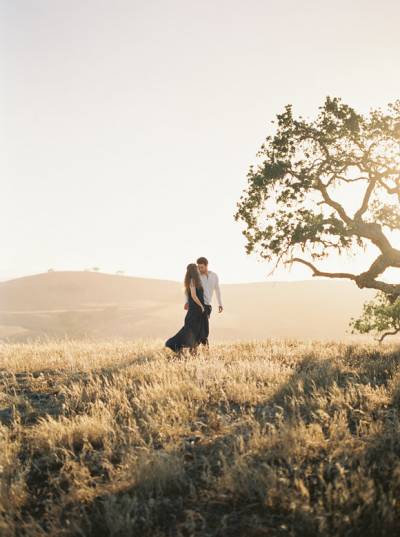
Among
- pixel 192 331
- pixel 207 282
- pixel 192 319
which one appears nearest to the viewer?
pixel 192 331

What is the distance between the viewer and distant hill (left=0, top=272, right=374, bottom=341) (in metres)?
78.6

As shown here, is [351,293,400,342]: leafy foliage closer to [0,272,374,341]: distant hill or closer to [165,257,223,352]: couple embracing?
[165,257,223,352]: couple embracing

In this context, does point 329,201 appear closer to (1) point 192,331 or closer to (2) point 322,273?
(2) point 322,273

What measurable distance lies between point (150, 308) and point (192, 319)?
85.2m

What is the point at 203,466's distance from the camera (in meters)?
4.50

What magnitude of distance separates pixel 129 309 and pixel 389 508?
9319cm

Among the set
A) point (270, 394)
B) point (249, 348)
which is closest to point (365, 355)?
point (249, 348)

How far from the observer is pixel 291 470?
4312 millimetres

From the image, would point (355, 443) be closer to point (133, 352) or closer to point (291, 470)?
point (291, 470)

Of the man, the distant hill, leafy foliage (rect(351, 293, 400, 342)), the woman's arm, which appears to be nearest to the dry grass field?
the woman's arm

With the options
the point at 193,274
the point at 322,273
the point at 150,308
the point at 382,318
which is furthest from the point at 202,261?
the point at 150,308

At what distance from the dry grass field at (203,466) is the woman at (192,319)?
14.3ft

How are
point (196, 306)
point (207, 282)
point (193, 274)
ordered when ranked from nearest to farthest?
1. point (193, 274)
2. point (196, 306)
3. point (207, 282)

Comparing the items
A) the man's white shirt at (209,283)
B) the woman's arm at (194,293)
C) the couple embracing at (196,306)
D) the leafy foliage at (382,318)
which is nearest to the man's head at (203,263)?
the couple embracing at (196,306)
